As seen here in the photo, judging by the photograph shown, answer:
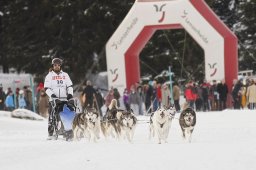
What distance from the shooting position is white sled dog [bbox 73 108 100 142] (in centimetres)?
1071

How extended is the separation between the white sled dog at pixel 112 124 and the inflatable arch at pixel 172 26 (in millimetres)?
9289

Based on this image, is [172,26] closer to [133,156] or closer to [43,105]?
[43,105]

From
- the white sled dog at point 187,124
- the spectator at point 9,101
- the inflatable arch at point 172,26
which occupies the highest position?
the inflatable arch at point 172,26

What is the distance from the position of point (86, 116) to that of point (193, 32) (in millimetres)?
11059

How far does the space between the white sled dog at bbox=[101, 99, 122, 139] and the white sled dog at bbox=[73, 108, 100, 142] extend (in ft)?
1.93

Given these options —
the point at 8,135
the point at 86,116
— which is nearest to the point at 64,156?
the point at 86,116

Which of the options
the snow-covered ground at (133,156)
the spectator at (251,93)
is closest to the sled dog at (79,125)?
the snow-covered ground at (133,156)

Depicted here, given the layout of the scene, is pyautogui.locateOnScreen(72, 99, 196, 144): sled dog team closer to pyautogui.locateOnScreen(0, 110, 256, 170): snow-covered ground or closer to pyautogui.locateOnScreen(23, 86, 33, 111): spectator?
pyautogui.locateOnScreen(0, 110, 256, 170): snow-covered ground

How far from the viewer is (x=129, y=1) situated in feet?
95.3

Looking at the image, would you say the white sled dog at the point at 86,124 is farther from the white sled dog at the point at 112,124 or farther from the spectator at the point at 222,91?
the spectator at the point at 222,91

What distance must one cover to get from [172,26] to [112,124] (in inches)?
426

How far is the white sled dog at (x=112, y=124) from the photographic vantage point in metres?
11.3

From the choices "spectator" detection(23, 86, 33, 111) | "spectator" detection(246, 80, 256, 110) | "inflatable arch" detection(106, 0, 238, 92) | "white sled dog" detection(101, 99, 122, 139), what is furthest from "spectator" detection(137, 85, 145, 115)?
"white sled dog" detection(101, 99, 122, 139)

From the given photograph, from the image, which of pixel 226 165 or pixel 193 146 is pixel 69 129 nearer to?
pixel 193 146
